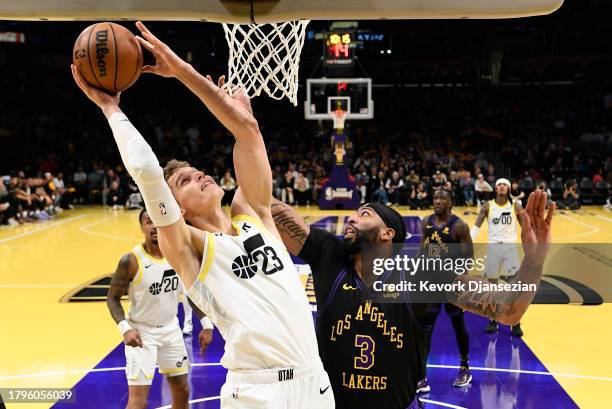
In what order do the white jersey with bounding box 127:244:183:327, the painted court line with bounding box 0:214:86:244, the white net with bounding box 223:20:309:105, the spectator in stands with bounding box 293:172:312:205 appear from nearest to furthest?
the white jersey with bounding box 127:244:183:327 → the white net with bounding box 223:20:309:105 → the painted court line with bounding box 0:214:86:244 → the spectator in stands with bounding box 293:172:312:205

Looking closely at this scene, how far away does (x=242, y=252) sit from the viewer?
110 inches

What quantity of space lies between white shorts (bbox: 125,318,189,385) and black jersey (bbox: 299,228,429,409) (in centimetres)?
178

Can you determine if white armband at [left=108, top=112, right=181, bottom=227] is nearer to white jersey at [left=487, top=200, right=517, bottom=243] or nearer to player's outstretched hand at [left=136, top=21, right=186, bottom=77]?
player's outstretched hand at [left=136, top=21, right=186, bottom=77]

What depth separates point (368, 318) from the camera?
331 cm

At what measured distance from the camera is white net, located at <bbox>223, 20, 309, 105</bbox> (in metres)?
5.20

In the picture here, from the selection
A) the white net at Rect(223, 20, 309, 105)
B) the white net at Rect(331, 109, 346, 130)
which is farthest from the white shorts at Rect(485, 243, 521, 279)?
the white net at Rect(331, 109, 346, 130)

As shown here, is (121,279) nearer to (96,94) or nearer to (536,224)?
(96,94)

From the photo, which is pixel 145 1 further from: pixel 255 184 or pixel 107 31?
pixel 255 184

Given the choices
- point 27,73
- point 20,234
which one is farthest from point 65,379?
point 27,73

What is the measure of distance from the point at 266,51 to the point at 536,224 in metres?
3.63

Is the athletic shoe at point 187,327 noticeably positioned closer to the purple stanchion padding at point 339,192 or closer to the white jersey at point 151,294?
the white jersey at point 151,294

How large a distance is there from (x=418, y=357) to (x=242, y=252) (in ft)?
3.82

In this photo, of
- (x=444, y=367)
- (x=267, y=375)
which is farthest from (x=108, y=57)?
A: (x=444, y=367)

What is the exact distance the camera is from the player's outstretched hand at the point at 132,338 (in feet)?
14.5
